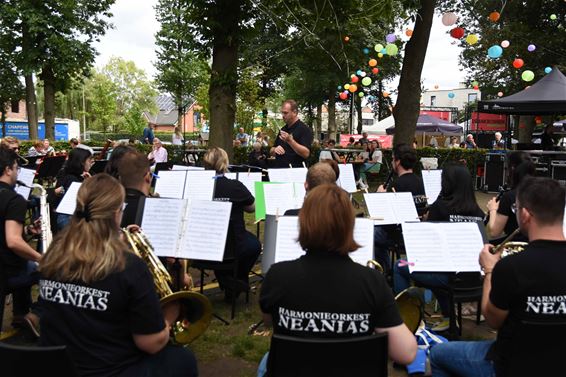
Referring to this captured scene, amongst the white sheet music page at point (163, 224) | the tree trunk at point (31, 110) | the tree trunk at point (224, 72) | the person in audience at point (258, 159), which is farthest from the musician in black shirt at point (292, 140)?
the tree trunk at point (31, 110)

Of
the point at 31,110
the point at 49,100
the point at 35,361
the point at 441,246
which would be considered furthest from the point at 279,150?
the point at 31,110

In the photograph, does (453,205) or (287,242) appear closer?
(287,242)

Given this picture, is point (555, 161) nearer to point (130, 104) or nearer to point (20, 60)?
point (20, 60)

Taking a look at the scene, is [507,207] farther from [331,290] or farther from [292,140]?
[331,290]

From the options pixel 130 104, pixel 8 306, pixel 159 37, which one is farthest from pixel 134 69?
pixel 8 306

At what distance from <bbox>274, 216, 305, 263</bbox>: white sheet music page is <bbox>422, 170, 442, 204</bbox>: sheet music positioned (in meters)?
3.59

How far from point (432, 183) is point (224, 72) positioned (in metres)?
5.59

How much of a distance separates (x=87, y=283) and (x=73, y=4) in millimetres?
25328

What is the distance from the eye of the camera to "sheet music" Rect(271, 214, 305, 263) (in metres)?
3.53

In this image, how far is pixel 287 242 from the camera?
11.7 feet

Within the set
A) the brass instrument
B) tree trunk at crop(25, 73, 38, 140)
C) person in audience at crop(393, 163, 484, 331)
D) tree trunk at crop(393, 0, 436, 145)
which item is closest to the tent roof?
tree trunk at crop(393, 0, 436, 145)

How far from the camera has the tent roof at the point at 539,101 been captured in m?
13.4

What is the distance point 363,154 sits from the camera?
54.3 ft

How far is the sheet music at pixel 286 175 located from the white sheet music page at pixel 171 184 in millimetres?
1107
